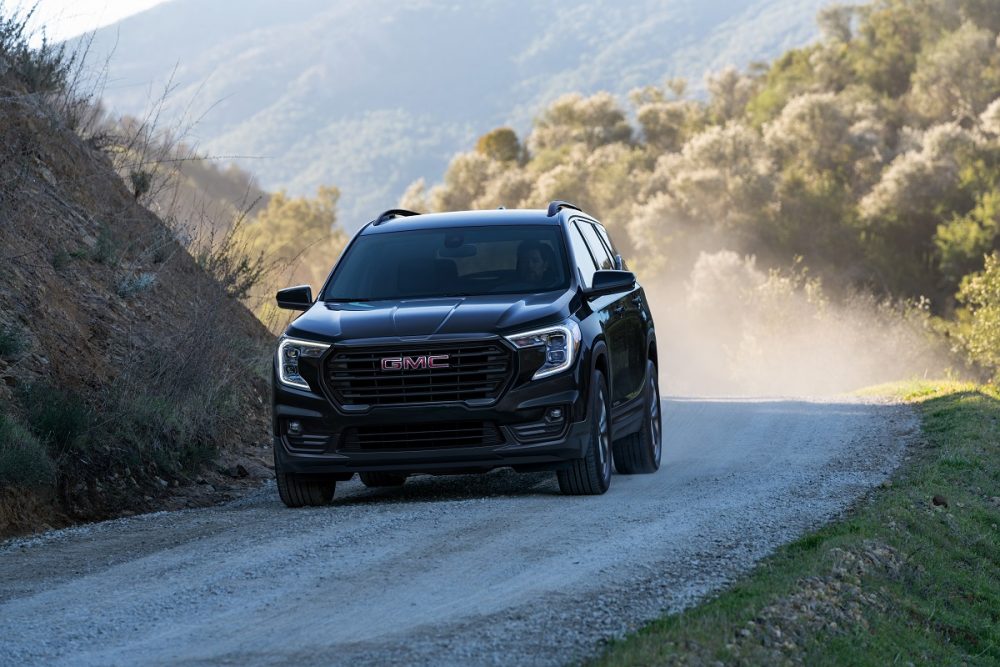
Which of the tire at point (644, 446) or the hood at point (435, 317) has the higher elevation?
the hood at point (435, 317)

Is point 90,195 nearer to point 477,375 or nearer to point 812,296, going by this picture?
point 477,375

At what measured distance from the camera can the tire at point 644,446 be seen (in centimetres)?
1259

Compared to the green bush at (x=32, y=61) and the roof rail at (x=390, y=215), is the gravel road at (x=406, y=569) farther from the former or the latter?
the green bush at (x=32, y=61)

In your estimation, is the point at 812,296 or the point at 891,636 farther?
the point at 812,296

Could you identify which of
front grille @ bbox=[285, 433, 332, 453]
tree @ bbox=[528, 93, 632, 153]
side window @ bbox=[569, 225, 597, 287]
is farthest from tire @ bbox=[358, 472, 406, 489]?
tree @ bbox=[528, 93, 632, 153]

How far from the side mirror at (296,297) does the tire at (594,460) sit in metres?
2.16

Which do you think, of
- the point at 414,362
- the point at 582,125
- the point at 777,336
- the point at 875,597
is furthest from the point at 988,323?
the point at 582,125

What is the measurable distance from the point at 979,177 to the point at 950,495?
52892 millimetres

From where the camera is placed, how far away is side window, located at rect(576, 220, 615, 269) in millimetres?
12508

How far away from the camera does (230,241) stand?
18.4m

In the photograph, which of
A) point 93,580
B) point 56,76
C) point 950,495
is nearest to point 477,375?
point 93,580

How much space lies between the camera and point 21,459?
425 inches

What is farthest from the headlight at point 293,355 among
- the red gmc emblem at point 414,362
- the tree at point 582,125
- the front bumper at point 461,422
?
the tree at point 582,125

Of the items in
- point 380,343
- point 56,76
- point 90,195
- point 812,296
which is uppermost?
point 56,76
